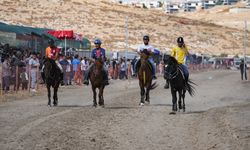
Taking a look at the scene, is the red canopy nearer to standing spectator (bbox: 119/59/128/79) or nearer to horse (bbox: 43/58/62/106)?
standing spectator (bbox: 119/59/128/79)

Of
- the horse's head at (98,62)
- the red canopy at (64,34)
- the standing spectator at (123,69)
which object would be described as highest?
the red canopy at (64,34)

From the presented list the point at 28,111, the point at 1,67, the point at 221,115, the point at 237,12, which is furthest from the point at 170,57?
the point at 237,12

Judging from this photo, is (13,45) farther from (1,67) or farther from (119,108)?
(119,108)

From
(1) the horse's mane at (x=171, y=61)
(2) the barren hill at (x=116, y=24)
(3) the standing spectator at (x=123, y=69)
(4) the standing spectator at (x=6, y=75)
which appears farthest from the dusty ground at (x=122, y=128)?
(2) the barren hill at (x=116, y=24)

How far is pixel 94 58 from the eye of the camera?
2041 centimetres

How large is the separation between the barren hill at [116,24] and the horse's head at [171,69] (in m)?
70.9

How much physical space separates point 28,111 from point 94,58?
3.05 meters

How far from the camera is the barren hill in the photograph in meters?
99.4

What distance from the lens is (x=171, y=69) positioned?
18.6 meters

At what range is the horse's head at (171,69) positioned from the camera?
18.5 meters

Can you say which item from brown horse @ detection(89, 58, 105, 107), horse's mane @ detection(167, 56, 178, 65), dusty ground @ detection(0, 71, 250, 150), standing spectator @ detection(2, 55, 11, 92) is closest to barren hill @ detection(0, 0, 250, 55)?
standing spectator @ detection(2, 55, 11, 92)

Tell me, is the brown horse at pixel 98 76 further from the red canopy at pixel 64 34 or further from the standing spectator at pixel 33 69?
the red canopy at pixel 64 34

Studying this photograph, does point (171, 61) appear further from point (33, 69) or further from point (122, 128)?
point (33, 69)

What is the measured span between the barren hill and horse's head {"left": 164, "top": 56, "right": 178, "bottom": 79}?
7092 cm
